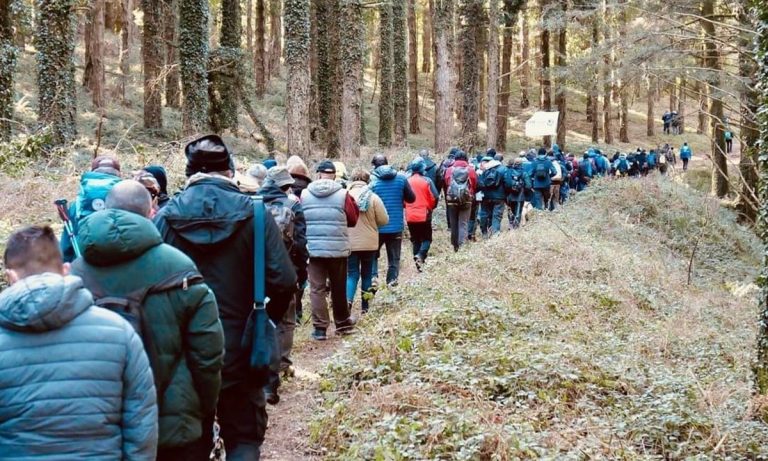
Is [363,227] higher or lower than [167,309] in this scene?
lower

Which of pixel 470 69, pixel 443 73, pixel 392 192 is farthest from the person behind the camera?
pixel 470 69

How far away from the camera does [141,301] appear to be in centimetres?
340

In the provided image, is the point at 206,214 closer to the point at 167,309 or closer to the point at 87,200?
the point at 167,309

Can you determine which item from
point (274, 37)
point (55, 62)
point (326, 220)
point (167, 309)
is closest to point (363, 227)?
point (326, 220)

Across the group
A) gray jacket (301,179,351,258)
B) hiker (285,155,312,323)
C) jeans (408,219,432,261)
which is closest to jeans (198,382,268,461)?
hiker (285,155,312,323)

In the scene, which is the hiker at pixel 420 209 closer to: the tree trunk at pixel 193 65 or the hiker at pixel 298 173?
the hiker at pixel 298 173

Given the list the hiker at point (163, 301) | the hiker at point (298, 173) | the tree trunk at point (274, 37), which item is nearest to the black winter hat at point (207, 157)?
the hiker at point (163, 301)

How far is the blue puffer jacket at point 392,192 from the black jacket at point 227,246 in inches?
248

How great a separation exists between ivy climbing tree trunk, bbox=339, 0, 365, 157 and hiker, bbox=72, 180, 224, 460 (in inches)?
695

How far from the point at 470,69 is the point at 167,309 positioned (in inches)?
1028

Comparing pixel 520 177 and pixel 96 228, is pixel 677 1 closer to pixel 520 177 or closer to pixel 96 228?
pixel 520 177

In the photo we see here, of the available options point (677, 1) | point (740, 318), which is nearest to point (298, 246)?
point (740, 318)

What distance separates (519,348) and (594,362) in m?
0.71

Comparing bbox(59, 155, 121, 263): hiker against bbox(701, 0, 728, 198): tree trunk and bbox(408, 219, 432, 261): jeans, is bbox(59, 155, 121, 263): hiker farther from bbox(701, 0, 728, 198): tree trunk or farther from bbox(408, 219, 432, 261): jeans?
bbox(701, 0, 728, 198): tree trunk
